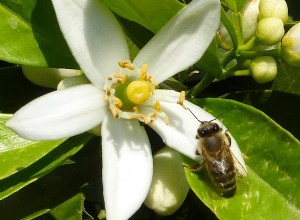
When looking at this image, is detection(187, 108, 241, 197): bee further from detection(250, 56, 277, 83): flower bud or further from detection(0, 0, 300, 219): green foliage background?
detection(250, 56, 277, 83): flower bud

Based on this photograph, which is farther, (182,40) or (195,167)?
(195,167)

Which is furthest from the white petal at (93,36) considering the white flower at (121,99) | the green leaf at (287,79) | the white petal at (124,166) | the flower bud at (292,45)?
the green leaf at (287,79)

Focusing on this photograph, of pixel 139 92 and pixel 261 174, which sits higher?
pixel 139 92

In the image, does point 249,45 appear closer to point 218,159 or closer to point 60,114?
point 218,159

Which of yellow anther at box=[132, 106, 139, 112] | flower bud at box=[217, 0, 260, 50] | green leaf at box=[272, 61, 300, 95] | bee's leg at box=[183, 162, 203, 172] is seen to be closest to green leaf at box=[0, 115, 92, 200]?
yellow anther at box=[132, 106, 139, 112]

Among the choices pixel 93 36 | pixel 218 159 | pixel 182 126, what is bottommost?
pixel 218 159

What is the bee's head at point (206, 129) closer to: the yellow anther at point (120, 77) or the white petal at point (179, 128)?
the white petal at point (179, 128)

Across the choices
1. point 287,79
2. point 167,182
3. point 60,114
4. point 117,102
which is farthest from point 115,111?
point 287,79
